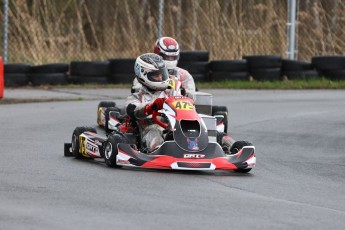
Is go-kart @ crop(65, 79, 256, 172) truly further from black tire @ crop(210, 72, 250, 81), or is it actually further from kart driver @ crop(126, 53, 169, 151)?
black tire @ crop(210, 72, 250, 81)

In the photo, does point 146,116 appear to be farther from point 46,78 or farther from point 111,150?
point 46,78

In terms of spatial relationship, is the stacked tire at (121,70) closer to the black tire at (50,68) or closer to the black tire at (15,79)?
the black tire at (50,68)

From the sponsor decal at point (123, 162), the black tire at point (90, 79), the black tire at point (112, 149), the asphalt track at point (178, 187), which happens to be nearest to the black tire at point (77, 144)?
the asphalt track at point (178, 187)

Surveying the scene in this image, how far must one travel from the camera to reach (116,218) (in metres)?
→ 6.46

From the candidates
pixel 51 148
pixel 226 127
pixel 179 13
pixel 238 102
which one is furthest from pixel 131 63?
pixel 51 148

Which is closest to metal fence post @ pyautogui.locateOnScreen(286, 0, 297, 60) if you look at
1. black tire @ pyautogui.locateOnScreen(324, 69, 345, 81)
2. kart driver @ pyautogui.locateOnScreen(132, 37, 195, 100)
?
black tire @ pyautogui.locateOnScreen(324, 69, 345, 81)

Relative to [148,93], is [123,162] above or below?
below

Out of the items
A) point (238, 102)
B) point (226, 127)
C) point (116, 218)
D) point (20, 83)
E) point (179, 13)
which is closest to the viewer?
point (116, 218)

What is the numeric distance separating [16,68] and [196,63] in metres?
3.16

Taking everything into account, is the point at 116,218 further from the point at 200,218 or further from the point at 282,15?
the point at 282,15

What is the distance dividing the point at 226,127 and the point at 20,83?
726 cm

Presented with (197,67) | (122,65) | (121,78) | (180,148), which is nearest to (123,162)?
(180,148)

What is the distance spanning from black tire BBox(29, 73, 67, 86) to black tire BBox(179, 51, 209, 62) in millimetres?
2145

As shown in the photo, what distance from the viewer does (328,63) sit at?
1920cm
